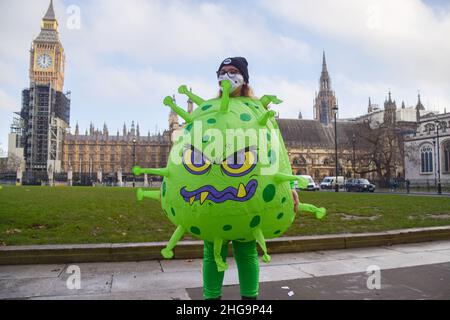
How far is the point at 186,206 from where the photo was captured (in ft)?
8.66

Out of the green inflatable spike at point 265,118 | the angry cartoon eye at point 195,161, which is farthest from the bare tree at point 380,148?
the angry cartoon eye at point 195,161

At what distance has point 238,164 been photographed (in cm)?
254

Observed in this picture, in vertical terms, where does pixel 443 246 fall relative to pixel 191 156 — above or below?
below

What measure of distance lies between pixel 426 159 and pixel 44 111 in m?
80.1

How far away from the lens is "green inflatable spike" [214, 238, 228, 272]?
8.60 feet

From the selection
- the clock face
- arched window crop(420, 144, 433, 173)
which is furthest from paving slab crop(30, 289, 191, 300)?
the clock face

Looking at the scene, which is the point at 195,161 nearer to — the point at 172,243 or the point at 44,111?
the point at 172,243

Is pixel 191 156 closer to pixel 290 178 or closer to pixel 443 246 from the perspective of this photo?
pixel 290 178

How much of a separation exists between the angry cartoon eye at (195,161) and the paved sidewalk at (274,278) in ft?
6.62

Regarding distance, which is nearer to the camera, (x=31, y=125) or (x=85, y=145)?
(x=31, y=125)

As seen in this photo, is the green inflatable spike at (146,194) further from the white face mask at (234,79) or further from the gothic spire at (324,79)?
the gothic spire at (324,79)

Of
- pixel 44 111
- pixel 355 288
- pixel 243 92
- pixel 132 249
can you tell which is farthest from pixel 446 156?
pixel 44 111
